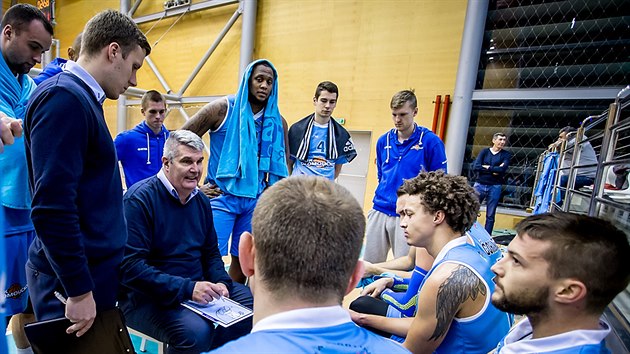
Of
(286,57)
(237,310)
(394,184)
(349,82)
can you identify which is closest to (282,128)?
(394,184)

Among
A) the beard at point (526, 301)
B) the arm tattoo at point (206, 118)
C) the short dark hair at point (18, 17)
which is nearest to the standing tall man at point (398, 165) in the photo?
the arm tattoo at point (206, 118)

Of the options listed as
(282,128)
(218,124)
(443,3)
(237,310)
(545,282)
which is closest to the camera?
(545,282)

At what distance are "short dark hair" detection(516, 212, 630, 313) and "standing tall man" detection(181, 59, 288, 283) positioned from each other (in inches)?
65.3

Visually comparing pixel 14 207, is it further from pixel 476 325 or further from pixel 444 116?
pixel 444 116

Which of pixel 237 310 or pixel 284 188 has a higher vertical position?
pixel 284 188

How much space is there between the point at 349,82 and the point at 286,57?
1.75 meters

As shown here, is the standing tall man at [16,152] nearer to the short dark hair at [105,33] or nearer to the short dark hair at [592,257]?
the short dark hair at [105,33]

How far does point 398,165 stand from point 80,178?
2.31 meters

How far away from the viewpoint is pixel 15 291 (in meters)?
1.57

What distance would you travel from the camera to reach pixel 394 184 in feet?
9.43

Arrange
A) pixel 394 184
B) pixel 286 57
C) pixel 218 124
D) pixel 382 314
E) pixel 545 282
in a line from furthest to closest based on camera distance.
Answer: pixel 286 57 < pixel 394 184 < pixel 218 124 < pixel 382 314 < pixel 545 282

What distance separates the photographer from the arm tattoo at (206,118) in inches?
84.8

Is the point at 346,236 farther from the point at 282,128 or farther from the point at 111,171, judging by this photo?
the point at 282,128

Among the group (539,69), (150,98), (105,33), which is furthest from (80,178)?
(539,69)
